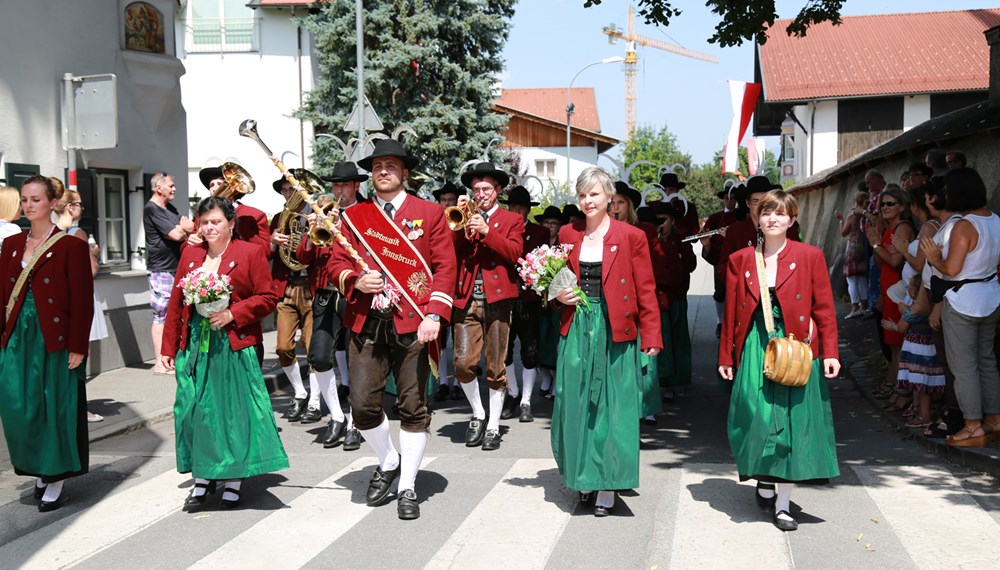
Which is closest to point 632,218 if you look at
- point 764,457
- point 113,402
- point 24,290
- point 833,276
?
point 764,457

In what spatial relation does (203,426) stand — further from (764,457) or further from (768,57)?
(768,57)

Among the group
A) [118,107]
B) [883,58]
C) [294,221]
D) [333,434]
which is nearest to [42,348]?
[333,434]

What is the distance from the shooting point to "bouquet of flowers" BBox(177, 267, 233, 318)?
608cm

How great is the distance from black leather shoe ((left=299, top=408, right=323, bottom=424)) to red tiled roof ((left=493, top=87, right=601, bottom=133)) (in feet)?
213

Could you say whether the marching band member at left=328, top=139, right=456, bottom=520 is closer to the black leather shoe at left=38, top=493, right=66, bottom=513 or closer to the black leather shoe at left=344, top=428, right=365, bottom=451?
the black leather shoe at left=344, top=428, right=365, bottom=451

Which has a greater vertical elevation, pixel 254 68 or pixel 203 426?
pixel 254 68

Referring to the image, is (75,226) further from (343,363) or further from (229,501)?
(229,501)

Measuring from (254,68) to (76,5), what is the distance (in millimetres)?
20715

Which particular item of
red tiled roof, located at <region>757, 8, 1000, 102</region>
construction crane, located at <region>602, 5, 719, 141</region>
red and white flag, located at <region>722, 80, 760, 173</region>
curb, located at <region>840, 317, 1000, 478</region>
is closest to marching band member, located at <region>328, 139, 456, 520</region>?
curb, located at <region>840, 317, 1000, 478</region>

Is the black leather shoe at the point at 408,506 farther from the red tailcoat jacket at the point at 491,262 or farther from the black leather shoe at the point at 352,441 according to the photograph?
the red tailcoat jacket at the point at 491,262

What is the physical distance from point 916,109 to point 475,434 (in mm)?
29557

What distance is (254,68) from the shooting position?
32312 mm

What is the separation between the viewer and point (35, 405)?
6.34 meters

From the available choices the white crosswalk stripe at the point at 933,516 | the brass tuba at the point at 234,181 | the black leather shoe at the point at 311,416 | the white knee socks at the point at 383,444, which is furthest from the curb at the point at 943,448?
the brass tuba at the point at 234,181
